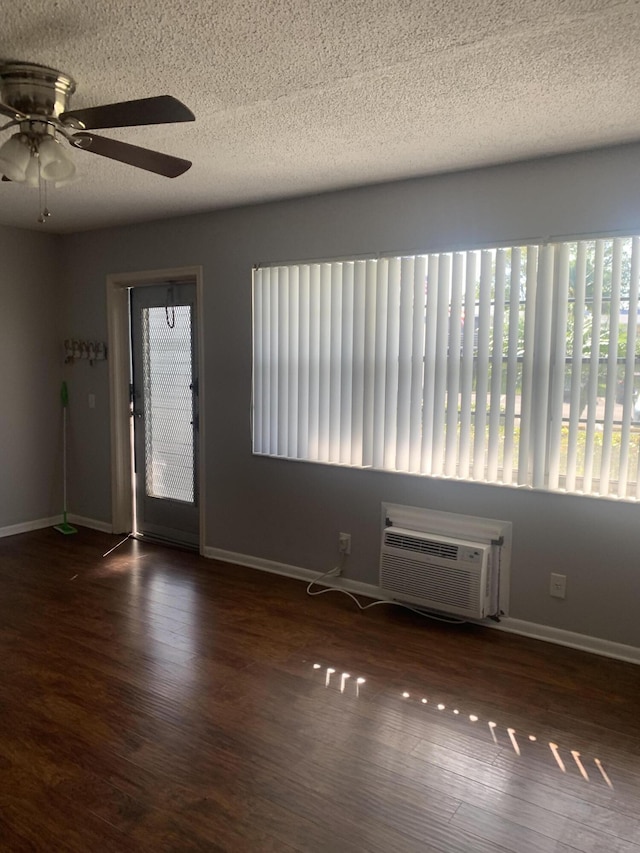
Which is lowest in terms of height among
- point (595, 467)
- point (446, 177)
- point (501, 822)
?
point (501, 822)

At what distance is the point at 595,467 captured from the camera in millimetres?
3123

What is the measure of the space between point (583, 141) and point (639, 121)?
0.95 ft

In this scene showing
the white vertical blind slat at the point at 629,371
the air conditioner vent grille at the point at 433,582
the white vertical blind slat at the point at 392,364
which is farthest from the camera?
the white vertical blind slat at the point at 392,364

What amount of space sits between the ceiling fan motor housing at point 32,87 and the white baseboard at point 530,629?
9.81 ft

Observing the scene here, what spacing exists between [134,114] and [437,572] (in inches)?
104

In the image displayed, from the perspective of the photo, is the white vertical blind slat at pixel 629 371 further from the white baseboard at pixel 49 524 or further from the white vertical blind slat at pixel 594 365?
the white baseboard at pixel 49 524

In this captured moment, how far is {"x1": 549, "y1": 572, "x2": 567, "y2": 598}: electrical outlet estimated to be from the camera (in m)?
3.25

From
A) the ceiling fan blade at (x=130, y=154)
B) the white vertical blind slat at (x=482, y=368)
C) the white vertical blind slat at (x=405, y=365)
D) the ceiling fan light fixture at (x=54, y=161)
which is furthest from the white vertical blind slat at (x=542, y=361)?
the ceiling fan light fixture at (x=54, y=161)

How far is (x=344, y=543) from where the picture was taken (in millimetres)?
3994

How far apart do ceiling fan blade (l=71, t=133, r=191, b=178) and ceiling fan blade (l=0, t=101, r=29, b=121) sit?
0.17 metres

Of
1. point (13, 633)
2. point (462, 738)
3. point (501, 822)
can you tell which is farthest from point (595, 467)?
point (13, 633)

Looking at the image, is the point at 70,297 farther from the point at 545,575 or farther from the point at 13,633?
the point at 545,575

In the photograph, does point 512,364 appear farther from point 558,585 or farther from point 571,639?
point 571,639

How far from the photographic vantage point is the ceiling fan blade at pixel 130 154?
2.09m
